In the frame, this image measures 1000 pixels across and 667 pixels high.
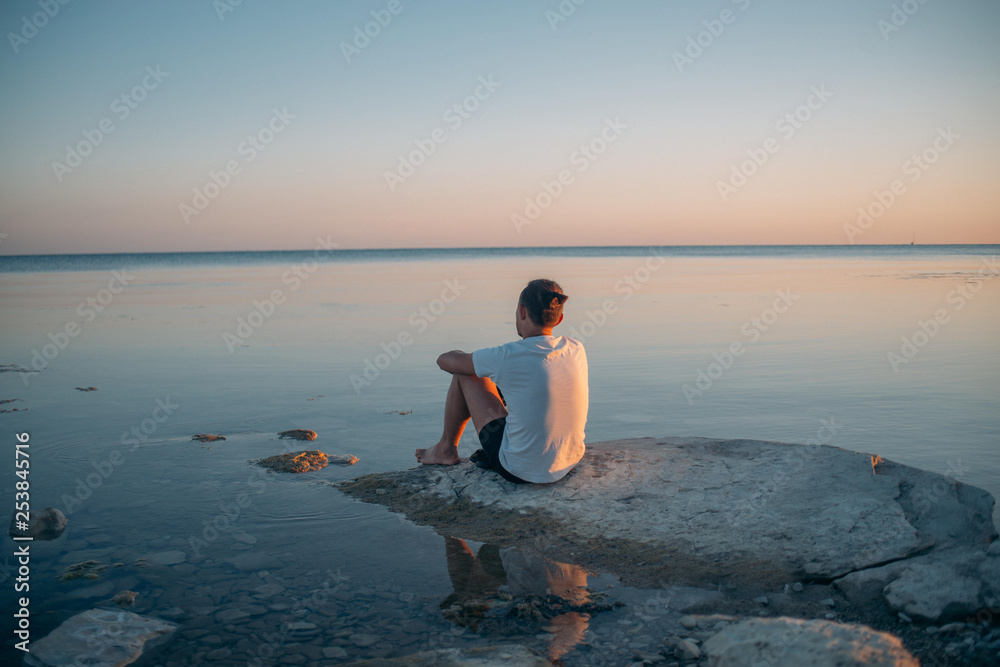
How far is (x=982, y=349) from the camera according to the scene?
10.6 metres

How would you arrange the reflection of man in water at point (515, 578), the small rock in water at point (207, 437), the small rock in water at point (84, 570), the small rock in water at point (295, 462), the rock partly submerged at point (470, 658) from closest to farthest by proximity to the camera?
the rock partly submerged at point (470, 658) < the reflection of man in water at point (515, 578) < the small rock in water at point (84, 570) < the small rock in water at point (295, 462) < the small rock in water at point (207, 437)

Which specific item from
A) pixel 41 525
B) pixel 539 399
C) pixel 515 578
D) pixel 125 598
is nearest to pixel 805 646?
pixel 515 578

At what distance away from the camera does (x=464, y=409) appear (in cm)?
507

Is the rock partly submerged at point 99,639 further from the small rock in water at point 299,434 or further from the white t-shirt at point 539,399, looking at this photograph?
the small rock in water at point 299,434

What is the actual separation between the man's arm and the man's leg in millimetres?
76

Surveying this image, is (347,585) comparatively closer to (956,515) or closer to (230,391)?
(956,515)

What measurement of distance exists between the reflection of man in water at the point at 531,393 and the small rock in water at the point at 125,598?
91.2 inches

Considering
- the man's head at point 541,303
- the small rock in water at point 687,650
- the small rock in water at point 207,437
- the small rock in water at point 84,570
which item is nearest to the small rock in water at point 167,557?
the small rock in water at point 84,570

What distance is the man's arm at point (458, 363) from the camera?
4.71 metres

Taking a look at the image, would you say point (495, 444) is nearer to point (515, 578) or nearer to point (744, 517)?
point (515, 578)

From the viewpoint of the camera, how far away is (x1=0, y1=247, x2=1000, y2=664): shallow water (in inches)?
143

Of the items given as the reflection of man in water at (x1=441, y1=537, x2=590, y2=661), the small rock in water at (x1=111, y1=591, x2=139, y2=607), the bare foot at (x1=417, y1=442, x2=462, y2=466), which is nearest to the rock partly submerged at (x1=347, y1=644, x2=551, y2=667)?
the reflection of man in water at (x1=441, y1=537, x2=590, y2=661)

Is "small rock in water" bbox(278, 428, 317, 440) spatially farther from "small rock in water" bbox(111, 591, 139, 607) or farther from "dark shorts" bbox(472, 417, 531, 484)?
"small rock in water" bbox(111, 591, 139, 607)

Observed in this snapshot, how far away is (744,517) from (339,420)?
4.54m
